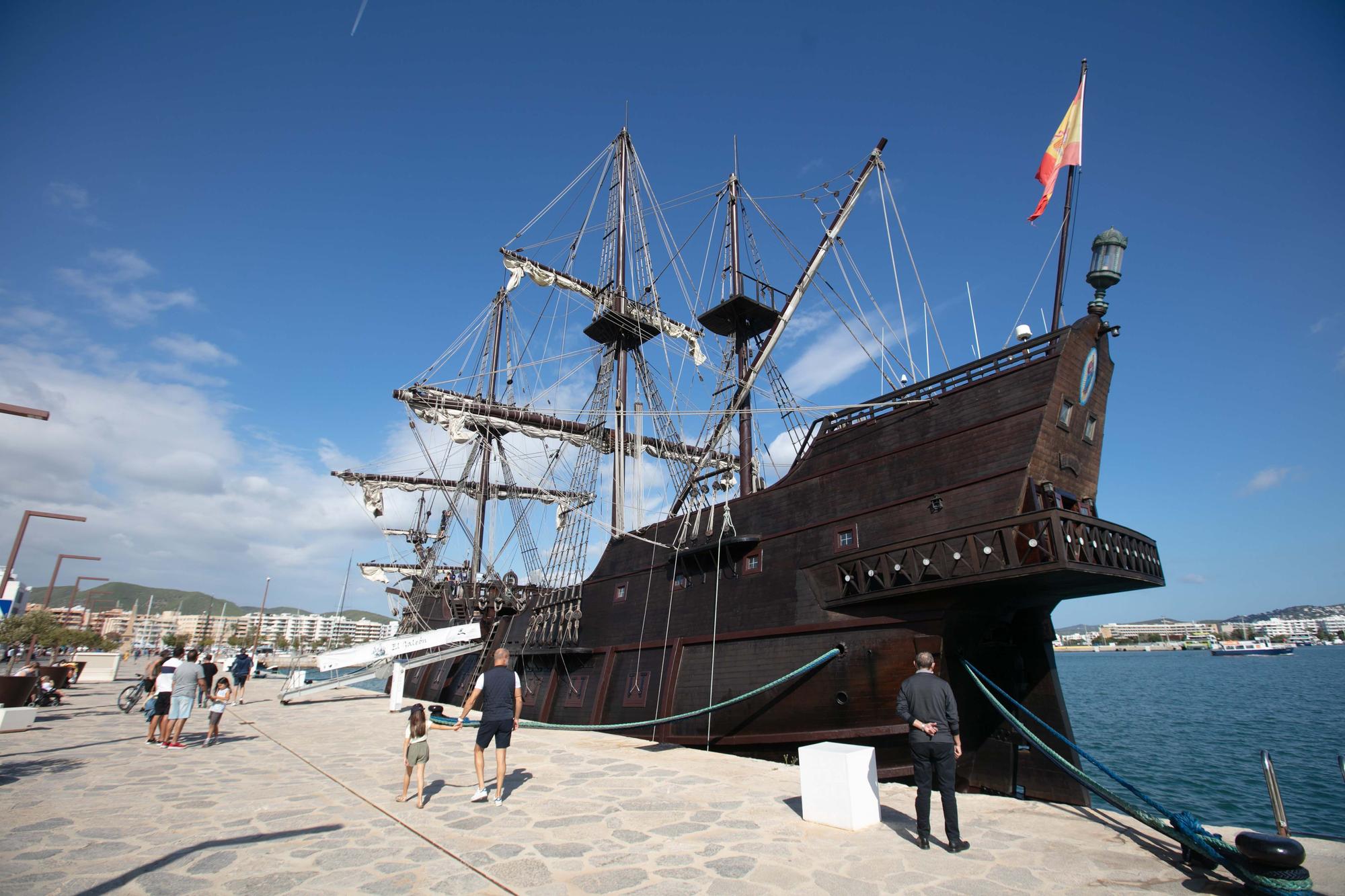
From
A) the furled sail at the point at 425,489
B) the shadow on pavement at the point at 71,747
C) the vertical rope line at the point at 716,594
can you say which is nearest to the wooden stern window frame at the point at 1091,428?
the vertical rope line at the point at 716,594

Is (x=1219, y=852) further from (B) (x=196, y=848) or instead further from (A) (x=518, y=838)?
(B) (x=196, y=848)

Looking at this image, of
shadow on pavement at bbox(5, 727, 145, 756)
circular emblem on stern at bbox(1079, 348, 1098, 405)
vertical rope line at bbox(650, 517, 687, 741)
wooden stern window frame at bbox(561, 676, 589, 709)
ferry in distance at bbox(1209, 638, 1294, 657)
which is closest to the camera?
shadow on pavement at bbox(5, 727, 145, 756)

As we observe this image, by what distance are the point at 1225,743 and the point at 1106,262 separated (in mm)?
18942

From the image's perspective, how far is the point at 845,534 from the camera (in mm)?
9867

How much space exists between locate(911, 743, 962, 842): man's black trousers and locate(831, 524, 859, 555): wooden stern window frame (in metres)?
4.64

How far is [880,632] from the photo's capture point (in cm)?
884

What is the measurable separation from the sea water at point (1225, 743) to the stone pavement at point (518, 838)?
9615 millimetres

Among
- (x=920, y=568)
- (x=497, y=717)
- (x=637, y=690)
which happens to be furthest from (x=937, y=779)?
(x=637, y=690)

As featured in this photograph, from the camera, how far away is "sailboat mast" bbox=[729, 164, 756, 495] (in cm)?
1507

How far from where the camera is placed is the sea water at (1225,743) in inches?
499

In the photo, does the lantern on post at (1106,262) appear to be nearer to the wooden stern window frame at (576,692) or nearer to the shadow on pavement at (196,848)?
the shadow on pavement at (196,848)

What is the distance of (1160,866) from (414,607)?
90.7 feet

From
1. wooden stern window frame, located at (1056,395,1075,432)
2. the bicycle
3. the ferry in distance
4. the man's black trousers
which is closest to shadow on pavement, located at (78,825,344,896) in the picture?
the man's black trousers

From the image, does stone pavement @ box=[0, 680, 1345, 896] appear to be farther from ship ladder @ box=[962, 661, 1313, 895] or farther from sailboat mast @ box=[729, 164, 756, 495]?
sailboat mast @ box=[729, 164, 756, 495]
